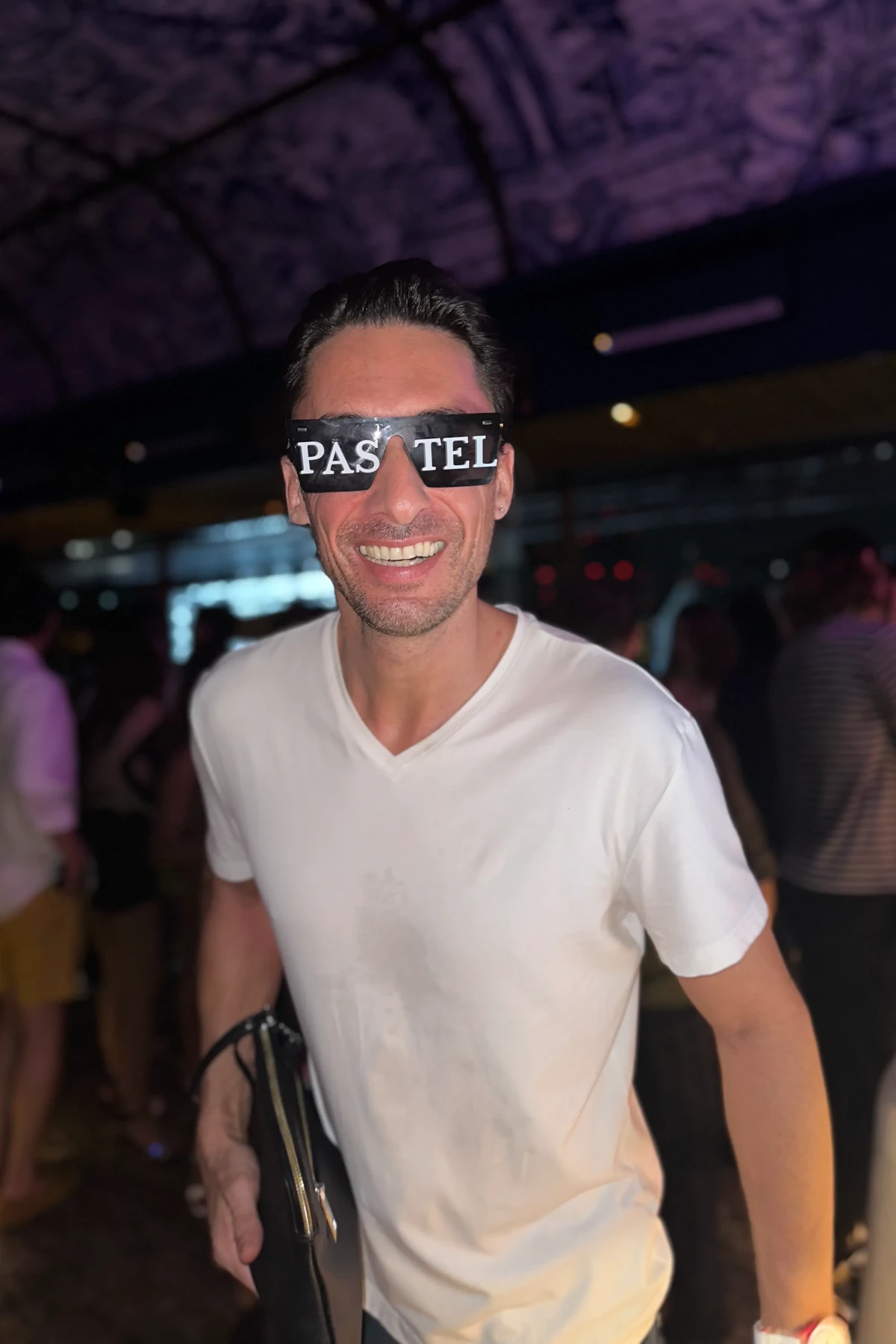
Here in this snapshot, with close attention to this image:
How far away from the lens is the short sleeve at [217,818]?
1442 mm

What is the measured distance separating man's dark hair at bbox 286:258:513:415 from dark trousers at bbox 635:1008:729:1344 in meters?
1.52

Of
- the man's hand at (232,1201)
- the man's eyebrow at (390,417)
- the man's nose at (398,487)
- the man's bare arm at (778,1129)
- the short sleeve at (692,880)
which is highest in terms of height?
the man's eyebrow at (390,417)

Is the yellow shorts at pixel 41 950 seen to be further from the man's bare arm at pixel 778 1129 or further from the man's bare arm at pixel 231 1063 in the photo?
the man's bare arm at pixel 778 1129

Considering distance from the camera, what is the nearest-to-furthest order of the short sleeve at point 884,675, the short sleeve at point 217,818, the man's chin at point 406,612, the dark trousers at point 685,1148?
the man's chin at point 406,612
the short sleeve at point 217,818
the dark trousers at point 685,1148
the short sleeve at point 884,675

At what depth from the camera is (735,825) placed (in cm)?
262

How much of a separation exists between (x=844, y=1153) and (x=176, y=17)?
3.74m

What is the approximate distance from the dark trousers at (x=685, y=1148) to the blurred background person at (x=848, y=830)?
66cm

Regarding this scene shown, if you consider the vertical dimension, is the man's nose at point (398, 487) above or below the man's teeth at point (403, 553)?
above

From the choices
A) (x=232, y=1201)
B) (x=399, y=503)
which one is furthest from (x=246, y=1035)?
(x=399, y=503)

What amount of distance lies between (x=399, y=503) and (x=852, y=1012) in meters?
2.26

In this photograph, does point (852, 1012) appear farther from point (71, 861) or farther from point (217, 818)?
point (71, 861)

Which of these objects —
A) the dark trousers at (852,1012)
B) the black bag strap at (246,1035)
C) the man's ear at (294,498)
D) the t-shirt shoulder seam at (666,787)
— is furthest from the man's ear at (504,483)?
the dark trousers at (852,1012)

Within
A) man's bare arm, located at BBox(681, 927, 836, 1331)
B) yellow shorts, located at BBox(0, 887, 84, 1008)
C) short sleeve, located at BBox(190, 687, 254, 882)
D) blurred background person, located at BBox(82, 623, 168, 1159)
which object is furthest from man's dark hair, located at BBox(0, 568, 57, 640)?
man's bare arm, located at BBox(681, 927, 836, 1331)

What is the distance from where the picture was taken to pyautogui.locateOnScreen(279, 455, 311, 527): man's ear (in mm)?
1338
